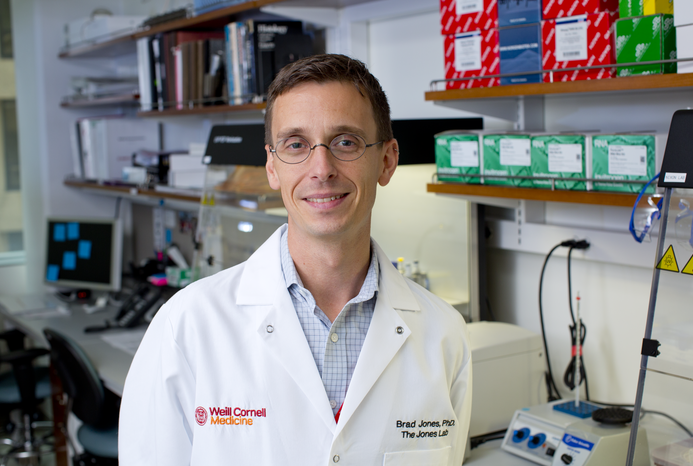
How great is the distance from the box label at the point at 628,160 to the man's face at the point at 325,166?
613 mm

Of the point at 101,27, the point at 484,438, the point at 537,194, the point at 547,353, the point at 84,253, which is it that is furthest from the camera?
the point at 84,253

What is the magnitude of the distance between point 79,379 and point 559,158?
2012mm

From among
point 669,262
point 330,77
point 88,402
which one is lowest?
point 88,402

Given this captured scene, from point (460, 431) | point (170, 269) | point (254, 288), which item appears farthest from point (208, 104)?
point (460, 431)

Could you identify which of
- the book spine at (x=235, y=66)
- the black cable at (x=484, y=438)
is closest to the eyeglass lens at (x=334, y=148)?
the black cable at (x=484, y=438)

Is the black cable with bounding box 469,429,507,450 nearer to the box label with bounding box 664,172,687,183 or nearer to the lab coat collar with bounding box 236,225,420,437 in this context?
the lab coat collar with bounding box 236,225,420,437

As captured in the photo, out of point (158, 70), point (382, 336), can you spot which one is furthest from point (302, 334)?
point (158, 70)

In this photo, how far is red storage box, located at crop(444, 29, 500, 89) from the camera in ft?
5.23

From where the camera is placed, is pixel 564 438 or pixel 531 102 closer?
pixel 564 438

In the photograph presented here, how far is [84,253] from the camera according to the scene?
12.5 feet

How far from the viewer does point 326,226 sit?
1.06m

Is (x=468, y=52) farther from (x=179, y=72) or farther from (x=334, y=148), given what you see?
(x=179, y=72)

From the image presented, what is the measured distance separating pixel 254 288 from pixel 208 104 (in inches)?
70.9

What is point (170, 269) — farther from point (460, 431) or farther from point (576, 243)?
point (460, 431)
